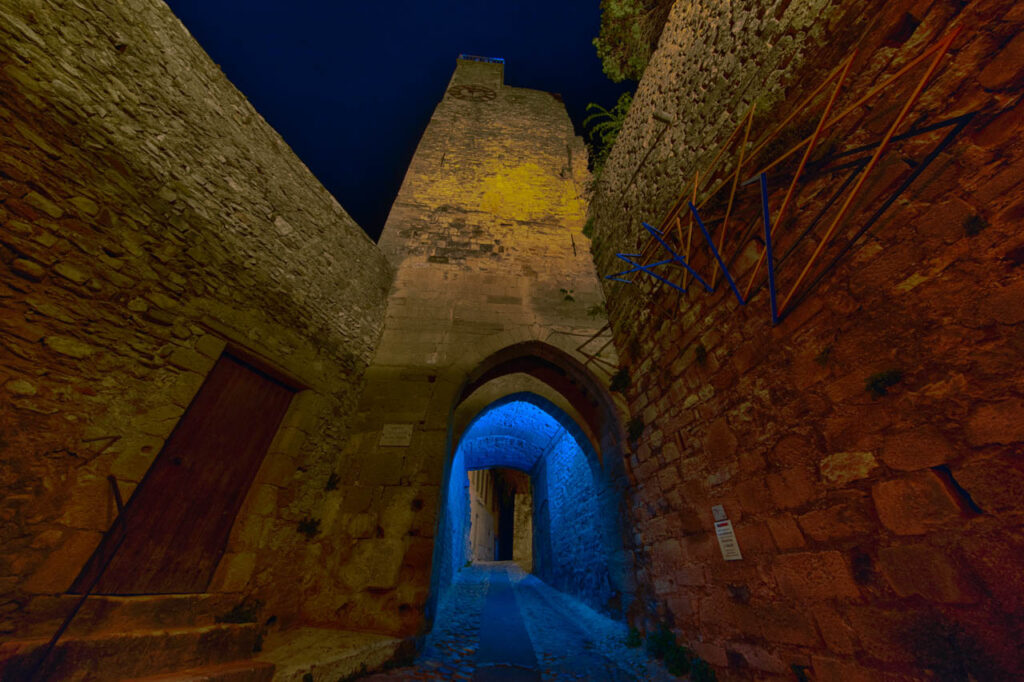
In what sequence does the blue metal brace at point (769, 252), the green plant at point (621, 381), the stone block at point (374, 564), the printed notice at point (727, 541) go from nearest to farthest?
the blue metal brace at point (769, 252) < the printed notice at point (727, 541) < the stone block at point (374, 564) < the green plant at point (621, 381)

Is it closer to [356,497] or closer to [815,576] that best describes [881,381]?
[815,576]

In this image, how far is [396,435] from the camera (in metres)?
4.57

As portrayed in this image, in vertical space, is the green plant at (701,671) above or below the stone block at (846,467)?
below

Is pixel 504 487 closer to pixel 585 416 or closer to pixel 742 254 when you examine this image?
pixel 585 416

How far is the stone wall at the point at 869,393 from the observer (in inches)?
61.0

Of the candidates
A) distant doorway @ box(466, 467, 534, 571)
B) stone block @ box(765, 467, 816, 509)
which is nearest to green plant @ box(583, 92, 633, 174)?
stone block @ box(765, 467, 816, 509)

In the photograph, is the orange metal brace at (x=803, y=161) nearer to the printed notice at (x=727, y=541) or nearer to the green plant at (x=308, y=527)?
the printed notice at (x=727, y=541)

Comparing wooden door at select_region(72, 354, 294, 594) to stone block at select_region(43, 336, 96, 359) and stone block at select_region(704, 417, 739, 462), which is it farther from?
stone block at select_region(704, 417, 739, 462)

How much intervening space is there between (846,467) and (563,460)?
7.11 meters

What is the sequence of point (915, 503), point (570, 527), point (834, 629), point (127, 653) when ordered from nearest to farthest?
point (915, 503) < point (834, 629) < point (127, 653) < point (570, 527)

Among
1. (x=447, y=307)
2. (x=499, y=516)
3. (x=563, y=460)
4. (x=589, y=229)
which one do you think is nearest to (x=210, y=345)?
(x=447, y=307)

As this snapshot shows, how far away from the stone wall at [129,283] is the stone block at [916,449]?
4.78 metres

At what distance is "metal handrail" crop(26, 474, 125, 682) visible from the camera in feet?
5.98

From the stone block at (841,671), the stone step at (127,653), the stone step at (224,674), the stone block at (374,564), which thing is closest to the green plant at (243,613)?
the stone step at (127,653)
